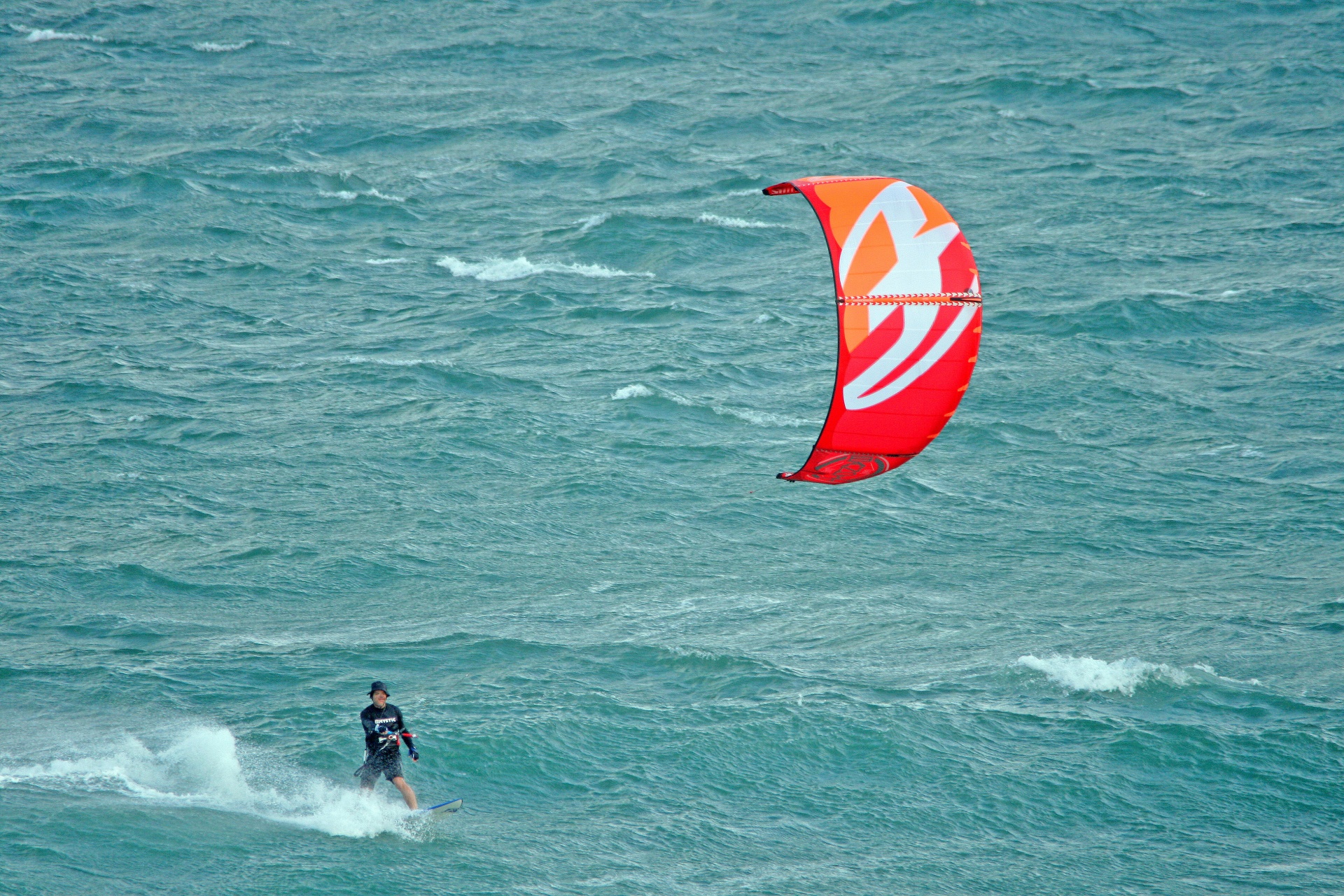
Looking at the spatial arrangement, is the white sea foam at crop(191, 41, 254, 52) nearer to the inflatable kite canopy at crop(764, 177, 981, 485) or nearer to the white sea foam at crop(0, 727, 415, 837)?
the white sea foam at crop(0, 727, 415, 837)

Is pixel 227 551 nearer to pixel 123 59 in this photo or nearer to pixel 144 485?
pixel 144 485

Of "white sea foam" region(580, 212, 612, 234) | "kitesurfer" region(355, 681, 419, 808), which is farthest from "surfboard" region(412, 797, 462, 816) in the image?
"white sea foam" region(580, 212, 612, 234)

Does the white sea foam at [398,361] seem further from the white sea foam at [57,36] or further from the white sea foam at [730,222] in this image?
the white sea foam at [57,36]

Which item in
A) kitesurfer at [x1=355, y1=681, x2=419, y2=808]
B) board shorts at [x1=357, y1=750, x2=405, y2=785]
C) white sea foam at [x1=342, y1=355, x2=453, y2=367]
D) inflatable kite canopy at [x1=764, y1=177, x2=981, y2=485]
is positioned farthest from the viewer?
white sea foam at [x1=342, y1=355, x2=453, y2=367]

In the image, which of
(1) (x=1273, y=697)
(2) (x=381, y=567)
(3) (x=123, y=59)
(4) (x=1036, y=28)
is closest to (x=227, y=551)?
(2) (x=381, y=567)

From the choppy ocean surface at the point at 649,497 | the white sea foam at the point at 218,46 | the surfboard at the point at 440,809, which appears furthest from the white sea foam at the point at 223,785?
the white sea foam at the point at 218,46

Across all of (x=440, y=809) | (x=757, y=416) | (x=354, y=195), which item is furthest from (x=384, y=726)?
(x=354, y=195)

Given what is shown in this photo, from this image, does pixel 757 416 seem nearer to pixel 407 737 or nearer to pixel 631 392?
pixel 631 392

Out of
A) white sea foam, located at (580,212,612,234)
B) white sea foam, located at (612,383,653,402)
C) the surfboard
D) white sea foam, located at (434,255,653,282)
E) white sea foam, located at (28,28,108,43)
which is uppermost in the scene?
white sea foam, located at (28,28,108,43)
